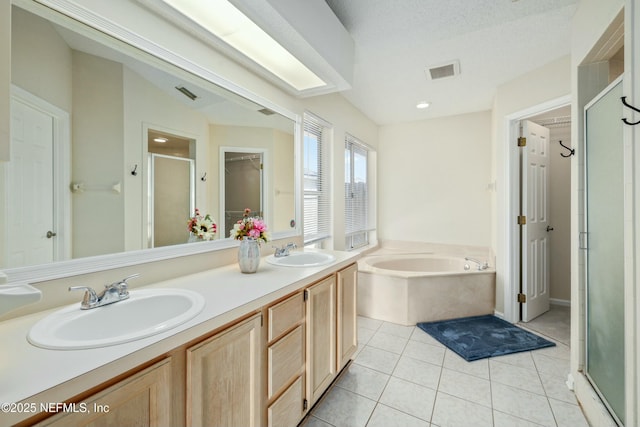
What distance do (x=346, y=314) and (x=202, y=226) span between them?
112cm

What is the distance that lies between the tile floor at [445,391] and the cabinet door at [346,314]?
0.23 metres

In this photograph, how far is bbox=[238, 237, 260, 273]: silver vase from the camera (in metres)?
1.53

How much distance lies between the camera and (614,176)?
53.5 inches

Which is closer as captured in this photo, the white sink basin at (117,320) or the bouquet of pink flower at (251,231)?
the white sink basin at (117,320)

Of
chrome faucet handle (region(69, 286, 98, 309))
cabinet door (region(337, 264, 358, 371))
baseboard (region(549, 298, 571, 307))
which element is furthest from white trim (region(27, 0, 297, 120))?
baseboard (region(549, 298, 571, 307))

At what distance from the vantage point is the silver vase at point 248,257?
1526 mm

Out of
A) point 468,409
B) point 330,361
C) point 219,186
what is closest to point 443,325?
point 468,409

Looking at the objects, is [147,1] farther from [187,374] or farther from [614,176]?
[614,176]

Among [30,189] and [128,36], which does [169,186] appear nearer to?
[30,189]

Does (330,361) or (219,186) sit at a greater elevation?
(219,186)

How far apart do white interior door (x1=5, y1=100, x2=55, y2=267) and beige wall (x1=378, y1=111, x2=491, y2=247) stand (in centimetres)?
391

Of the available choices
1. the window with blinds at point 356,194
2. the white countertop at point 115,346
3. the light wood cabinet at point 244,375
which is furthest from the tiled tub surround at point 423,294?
the white countertop at point 115,346

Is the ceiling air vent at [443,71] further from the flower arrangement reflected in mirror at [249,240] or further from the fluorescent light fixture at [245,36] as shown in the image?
the flower arrangement reflected in mirror at [249,240]

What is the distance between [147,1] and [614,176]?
2374 millimetres
